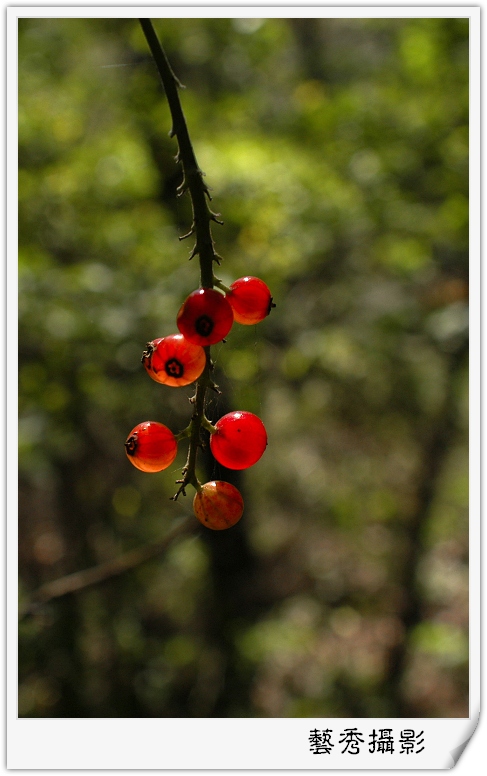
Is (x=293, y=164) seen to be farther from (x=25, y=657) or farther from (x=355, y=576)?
(x=355, y=576)

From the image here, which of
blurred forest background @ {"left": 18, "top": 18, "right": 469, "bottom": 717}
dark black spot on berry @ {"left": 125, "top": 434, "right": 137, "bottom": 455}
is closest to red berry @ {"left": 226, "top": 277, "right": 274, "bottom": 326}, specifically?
dark black spot on berry @ {"left": 125, "top": 434, "right": 137, "bottom": 455}

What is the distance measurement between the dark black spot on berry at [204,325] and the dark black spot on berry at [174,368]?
7 centimetres

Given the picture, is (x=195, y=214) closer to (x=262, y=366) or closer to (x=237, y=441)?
(x=237, y=441)

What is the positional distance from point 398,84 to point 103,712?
379 cm

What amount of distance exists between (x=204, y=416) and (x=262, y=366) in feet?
7.50

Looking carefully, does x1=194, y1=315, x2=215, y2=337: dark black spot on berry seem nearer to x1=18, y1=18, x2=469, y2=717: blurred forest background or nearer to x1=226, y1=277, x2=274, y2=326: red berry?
x1=226, y1=277, x2=274, y2=326: red berry

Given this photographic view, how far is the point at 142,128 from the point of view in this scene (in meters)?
3.00

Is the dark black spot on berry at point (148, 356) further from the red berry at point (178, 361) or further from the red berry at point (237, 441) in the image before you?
the red berry at point (237, 441)

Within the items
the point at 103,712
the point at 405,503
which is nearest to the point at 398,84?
the point at 405,503

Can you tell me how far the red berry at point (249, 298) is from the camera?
0.83 meters

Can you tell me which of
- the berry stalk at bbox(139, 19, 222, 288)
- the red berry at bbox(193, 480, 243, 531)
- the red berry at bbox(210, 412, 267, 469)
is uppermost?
the berry stalk at bbox(139, 19, 222, 288)

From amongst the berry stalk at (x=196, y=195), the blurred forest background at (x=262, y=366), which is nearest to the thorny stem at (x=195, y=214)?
the berry stalk at (x=196, y=195)

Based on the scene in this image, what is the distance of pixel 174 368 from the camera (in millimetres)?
775

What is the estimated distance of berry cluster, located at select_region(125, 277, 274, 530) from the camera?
73cm
